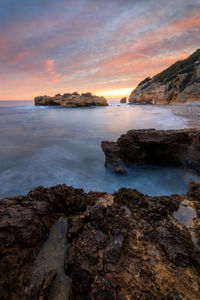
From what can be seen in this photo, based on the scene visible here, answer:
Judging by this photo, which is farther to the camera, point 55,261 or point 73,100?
point 73,100

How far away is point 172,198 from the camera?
2.33 m

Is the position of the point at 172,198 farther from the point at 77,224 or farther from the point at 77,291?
the point at 77,291

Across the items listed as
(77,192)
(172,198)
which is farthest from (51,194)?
(172,198)

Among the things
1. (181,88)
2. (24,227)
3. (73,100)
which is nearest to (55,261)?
(24,227)

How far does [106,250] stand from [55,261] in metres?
0.55

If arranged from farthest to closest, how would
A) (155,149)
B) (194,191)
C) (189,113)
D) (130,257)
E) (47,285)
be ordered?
(189,113)
(155,149)
(194,191)
(130,257)
(47,285)

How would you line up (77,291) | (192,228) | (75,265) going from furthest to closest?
(192,228) < (75,265) < (77,291)

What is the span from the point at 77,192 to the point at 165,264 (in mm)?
1444

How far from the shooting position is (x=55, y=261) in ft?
4.79

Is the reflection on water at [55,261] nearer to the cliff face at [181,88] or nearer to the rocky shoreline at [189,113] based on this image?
the rocky shoreline at [189,113]

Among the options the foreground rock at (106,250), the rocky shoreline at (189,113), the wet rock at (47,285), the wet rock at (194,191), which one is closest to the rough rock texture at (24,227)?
the foreground rock at (106,250)

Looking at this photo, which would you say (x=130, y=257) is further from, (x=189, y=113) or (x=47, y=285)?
(x=189, y=113)

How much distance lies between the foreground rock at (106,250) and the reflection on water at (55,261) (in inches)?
2.2

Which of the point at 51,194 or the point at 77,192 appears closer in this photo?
the point at 51,194
